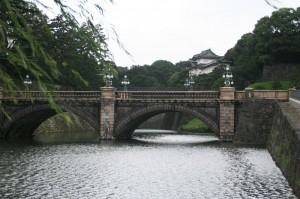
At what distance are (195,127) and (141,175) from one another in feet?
182

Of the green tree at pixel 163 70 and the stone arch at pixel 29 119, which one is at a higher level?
the green tree at pixel 163 70

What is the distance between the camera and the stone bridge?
49.2 metres

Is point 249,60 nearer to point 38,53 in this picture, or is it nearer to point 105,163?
point 105,163

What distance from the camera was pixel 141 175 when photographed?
26094 mm

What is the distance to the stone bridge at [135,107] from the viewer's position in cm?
4922

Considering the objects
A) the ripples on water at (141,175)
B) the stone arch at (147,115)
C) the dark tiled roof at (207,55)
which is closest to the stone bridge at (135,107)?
the stone arch at (147,115)

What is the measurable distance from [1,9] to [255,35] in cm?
8362

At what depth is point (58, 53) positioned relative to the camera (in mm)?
77000

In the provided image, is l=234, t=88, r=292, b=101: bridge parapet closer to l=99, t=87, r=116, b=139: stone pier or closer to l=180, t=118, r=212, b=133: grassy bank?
l=99, t=87, r=116, b=139: stone pier

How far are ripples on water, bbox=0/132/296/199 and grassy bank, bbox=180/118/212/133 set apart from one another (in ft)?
127

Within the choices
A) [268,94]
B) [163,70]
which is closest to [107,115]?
[268,94]

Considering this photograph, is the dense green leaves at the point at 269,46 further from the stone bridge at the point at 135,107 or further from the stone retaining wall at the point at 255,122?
the stone retaining wall at the point at 255,122

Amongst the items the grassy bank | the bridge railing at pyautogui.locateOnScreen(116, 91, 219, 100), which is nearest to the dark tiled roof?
the grassy bank

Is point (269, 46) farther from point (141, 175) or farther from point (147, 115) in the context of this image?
point (141, 175)
